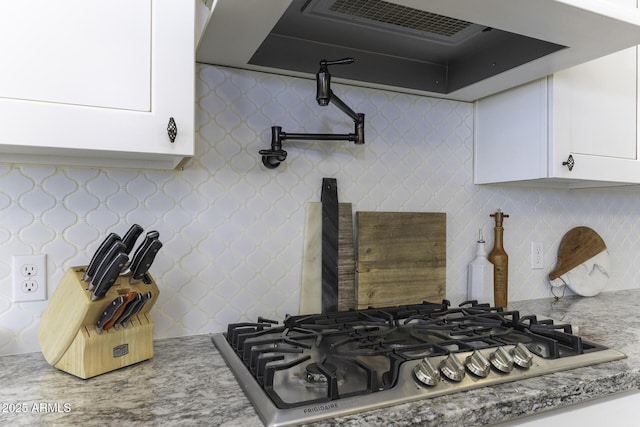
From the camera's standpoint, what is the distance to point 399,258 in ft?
5.00

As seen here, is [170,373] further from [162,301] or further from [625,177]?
[625,177]

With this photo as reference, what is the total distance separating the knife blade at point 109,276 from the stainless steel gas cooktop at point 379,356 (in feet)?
1.09

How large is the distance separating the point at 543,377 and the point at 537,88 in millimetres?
956

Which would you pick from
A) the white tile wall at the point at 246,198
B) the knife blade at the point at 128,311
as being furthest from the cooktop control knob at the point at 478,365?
the knife blade at the point at 128,311

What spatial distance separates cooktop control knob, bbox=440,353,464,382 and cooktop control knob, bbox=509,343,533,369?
0.50ft

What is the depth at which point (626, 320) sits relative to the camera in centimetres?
152

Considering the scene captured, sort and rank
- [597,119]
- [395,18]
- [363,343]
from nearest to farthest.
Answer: [363,343] → [395,18] → [597,119]

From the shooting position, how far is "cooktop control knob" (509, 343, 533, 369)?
3.26 feet

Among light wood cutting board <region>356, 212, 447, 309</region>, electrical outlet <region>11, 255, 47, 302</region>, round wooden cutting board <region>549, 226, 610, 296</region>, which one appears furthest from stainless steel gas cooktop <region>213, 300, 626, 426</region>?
round wooden cutting board <region>549, 226, 610, 296</region>

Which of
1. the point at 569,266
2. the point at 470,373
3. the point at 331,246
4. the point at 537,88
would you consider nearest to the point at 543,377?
the point at 470,373

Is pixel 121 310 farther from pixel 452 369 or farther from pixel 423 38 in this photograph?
pixel 423 38

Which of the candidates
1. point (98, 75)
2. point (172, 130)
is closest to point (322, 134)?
point (172, 130)

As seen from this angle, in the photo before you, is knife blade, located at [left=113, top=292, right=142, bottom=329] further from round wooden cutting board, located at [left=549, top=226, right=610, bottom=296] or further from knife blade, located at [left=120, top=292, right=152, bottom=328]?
round wooden cutting board, located at [left=549, top=226, right=610, bottom=296]

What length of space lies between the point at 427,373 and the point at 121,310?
68 centimetres
